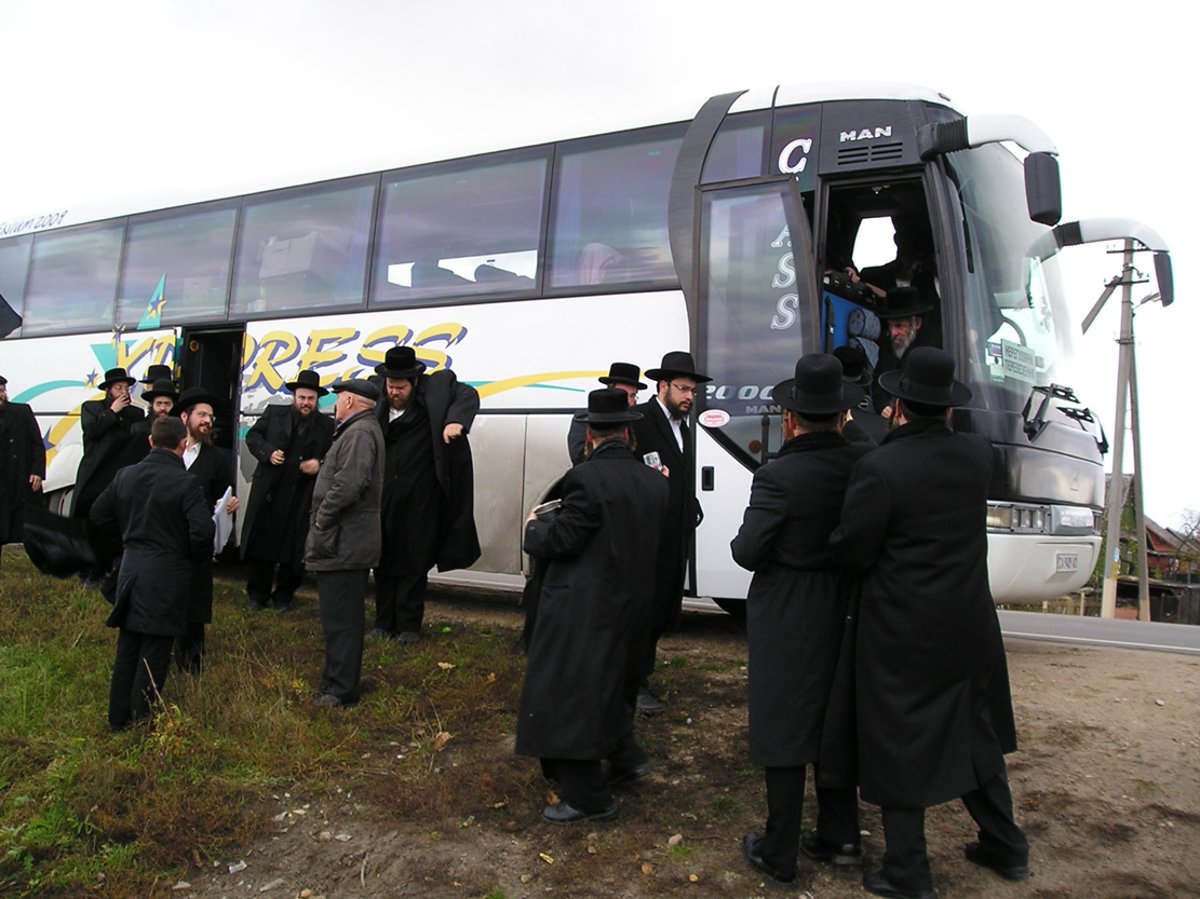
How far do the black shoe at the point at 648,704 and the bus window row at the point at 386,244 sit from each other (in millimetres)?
3147

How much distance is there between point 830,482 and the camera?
3.70 meters

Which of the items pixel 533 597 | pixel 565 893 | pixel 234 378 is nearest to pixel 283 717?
pixel 533 597

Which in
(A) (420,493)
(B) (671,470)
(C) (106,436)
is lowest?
(A) (420,493)

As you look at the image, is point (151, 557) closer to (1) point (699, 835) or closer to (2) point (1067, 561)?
(1) point (699, 835)

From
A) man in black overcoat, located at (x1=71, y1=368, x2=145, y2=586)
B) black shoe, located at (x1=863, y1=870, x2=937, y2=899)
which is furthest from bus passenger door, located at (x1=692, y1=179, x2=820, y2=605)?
man in black overcoat, located at (x1=71, y1=368, x2=145, y2=586)

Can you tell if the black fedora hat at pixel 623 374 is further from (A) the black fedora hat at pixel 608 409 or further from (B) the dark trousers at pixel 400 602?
(B) the dark trousers at pixel 400 602

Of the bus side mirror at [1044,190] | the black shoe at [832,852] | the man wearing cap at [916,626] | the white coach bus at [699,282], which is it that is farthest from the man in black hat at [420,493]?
the man wearing cap at [916,626]

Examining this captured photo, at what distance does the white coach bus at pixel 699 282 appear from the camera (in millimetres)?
6680

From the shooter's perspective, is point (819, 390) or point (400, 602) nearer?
point (819, 390)

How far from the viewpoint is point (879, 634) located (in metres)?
3.52

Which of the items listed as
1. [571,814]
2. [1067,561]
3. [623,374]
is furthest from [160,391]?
[1067,561]

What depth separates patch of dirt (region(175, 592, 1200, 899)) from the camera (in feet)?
12.0

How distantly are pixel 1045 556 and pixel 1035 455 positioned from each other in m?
0.64

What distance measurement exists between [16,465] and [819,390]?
7.84 meters
